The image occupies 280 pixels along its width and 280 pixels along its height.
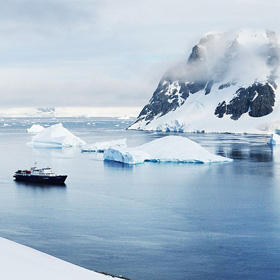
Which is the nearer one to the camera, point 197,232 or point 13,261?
point 13,261

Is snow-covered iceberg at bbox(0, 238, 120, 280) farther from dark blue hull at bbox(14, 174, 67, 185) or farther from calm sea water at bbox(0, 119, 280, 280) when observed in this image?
dark blue hull at bbox(14, 174, 67, 185)

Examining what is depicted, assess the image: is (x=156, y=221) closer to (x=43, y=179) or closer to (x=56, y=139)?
(x=43, y=179)

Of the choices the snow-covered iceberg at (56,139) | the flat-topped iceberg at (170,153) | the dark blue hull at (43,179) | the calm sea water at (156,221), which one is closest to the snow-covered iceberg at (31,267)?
the calm sea water at (156,221)

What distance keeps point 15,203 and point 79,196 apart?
6734 millimetres

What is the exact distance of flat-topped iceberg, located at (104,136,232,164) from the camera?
81.0 meters

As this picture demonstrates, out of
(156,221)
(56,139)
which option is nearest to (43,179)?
(156,221)

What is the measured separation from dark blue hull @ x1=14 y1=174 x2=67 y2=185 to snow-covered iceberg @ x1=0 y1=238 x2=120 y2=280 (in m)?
42.1

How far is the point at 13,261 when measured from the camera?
16.5m

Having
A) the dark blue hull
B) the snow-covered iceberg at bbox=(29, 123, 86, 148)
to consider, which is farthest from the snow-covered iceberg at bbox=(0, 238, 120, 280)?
the snow-covered iceberg at bbox=(29, 123, 86, 148)

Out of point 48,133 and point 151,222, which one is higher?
point 48,133

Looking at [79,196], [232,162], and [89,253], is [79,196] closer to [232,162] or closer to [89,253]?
[89,253]

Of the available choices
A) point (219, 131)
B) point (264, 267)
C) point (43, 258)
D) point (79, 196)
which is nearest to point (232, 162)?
point (79, 196)

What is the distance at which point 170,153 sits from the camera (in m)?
82.6

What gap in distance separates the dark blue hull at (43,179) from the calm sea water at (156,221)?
121 centimetres
